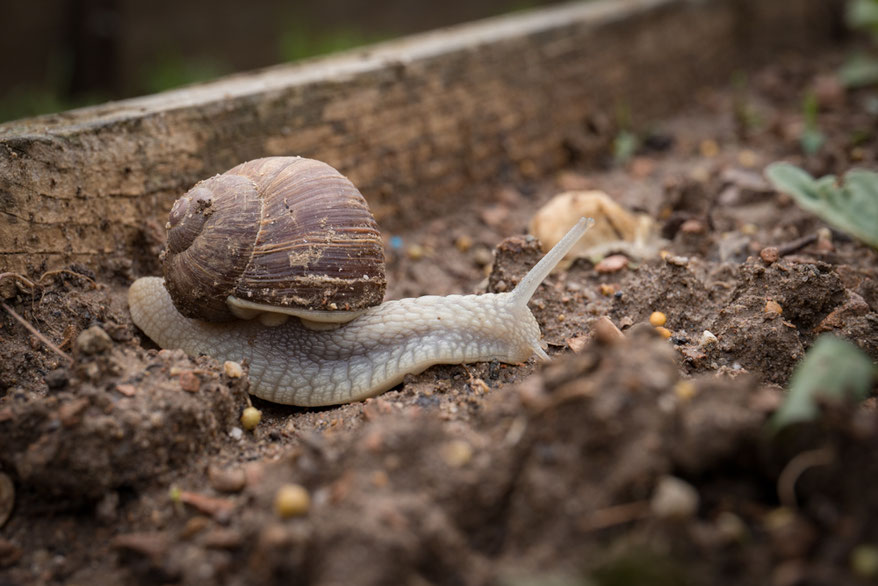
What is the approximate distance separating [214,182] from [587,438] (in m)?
1.62

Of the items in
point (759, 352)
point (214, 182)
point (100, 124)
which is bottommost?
point (759, 352)

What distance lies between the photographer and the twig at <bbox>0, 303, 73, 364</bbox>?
2326 millimetres

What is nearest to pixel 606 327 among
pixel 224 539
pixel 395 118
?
pixel 224 539

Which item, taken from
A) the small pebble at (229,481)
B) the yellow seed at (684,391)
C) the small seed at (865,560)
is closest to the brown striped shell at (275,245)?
the small pebble at (229,481)

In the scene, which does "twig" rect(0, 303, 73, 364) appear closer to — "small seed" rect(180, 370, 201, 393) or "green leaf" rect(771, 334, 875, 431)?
"small seed" rect(180, 370, 201, 393)

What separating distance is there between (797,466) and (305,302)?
155 cm

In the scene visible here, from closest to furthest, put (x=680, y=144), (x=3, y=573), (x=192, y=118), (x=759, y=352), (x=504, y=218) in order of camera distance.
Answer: (x=3, y=573), (x=759, y=352), (x=192, y=118), (x=504, y=218), (x=680, y=144)

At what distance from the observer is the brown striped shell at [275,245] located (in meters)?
2.46

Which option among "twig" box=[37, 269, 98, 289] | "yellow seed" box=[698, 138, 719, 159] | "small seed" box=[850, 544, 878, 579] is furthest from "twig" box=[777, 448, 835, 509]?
"yellow seed" box=[698, 138, 719, 159]

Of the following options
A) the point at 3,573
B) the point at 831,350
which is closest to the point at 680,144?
the point at 831,350

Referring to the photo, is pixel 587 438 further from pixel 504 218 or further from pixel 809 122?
pixel 809 122

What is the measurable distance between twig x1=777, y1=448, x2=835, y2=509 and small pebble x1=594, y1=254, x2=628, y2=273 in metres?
1.59

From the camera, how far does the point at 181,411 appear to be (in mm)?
2082

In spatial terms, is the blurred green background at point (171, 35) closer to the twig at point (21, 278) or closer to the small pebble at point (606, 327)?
the twig at point (21, 278)
